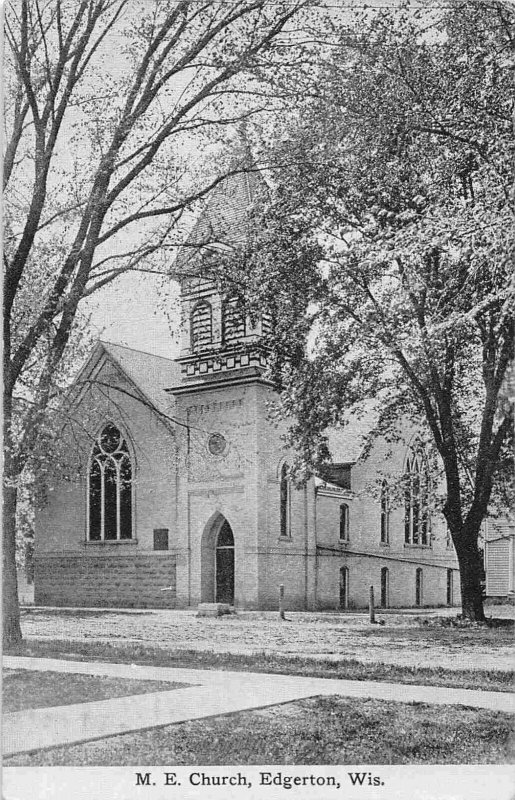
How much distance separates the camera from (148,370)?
8.05 m

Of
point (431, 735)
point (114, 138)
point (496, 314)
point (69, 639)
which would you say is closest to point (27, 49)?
point (114, 138)

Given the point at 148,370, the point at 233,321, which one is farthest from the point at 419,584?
the point at 148,370

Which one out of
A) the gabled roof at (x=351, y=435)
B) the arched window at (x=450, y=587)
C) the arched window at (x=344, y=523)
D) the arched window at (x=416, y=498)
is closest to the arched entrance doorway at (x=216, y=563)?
the arched window at (x=344, y=523)

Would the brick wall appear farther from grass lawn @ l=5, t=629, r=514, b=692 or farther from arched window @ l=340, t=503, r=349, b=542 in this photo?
arched window @ l=340, t=503, r=349, b=542

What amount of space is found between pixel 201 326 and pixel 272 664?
2976mm

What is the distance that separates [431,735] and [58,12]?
6.62 meters

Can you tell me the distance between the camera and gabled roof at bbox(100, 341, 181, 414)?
8047mm

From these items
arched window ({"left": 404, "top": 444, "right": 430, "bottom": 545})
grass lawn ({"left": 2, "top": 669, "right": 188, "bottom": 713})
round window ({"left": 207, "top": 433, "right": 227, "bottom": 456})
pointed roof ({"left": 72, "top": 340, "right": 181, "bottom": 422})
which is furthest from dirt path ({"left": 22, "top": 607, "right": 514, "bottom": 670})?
pointed roof ({"left": 72, "top": 340, "right": 181, "bottom": 422})

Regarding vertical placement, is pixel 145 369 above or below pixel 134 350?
below

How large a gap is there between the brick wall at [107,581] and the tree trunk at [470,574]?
2548 mm

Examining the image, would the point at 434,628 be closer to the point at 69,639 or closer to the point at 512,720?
the point at 512,720

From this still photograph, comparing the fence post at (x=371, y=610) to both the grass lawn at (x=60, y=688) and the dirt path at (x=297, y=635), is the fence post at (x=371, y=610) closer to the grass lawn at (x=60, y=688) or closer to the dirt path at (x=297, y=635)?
the dirt path at (x=297, y=635)

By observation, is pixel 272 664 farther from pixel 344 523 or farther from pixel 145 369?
pixel 145 369

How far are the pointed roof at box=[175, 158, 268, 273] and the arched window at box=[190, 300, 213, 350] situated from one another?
0.51m
